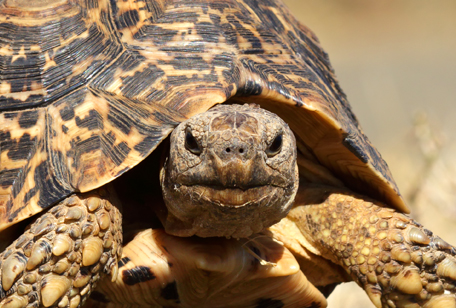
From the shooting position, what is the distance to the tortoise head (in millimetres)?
2219

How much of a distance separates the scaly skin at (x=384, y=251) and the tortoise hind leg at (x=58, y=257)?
4.09 ft

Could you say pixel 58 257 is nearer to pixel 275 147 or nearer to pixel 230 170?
pixel 230 170

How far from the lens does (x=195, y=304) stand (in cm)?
301

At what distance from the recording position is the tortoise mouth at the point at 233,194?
7.47 feet

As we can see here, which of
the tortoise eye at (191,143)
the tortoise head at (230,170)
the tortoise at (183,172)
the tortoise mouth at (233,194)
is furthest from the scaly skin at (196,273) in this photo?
the tortoise eye at (191,143)

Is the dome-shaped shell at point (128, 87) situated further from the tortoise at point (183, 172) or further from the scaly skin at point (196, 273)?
the scaly skin at point (196, 273)

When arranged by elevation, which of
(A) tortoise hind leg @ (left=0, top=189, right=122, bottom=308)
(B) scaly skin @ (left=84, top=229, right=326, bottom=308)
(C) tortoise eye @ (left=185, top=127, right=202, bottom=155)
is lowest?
(B) scaly skin @ (left=84, top=229, right=326, bottom=308)

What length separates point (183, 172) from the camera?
237 cm

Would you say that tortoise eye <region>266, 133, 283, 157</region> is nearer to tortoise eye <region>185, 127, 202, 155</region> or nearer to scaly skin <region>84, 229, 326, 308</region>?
tortoise eye <region>185, 127, 202, 155</region>

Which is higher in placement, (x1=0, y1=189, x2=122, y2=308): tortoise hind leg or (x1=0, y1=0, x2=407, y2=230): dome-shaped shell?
(x1=0, y1=0, x2=407, y2=230): dome-shaped shell

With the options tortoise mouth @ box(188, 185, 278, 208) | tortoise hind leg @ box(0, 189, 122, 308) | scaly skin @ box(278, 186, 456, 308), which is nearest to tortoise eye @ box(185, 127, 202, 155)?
tortoise mouth @ box(188, 185, 278, 208)

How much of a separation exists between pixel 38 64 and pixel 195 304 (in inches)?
56.9

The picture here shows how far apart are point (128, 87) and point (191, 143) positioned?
0.51m

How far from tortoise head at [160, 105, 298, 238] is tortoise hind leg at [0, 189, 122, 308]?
0.35m
